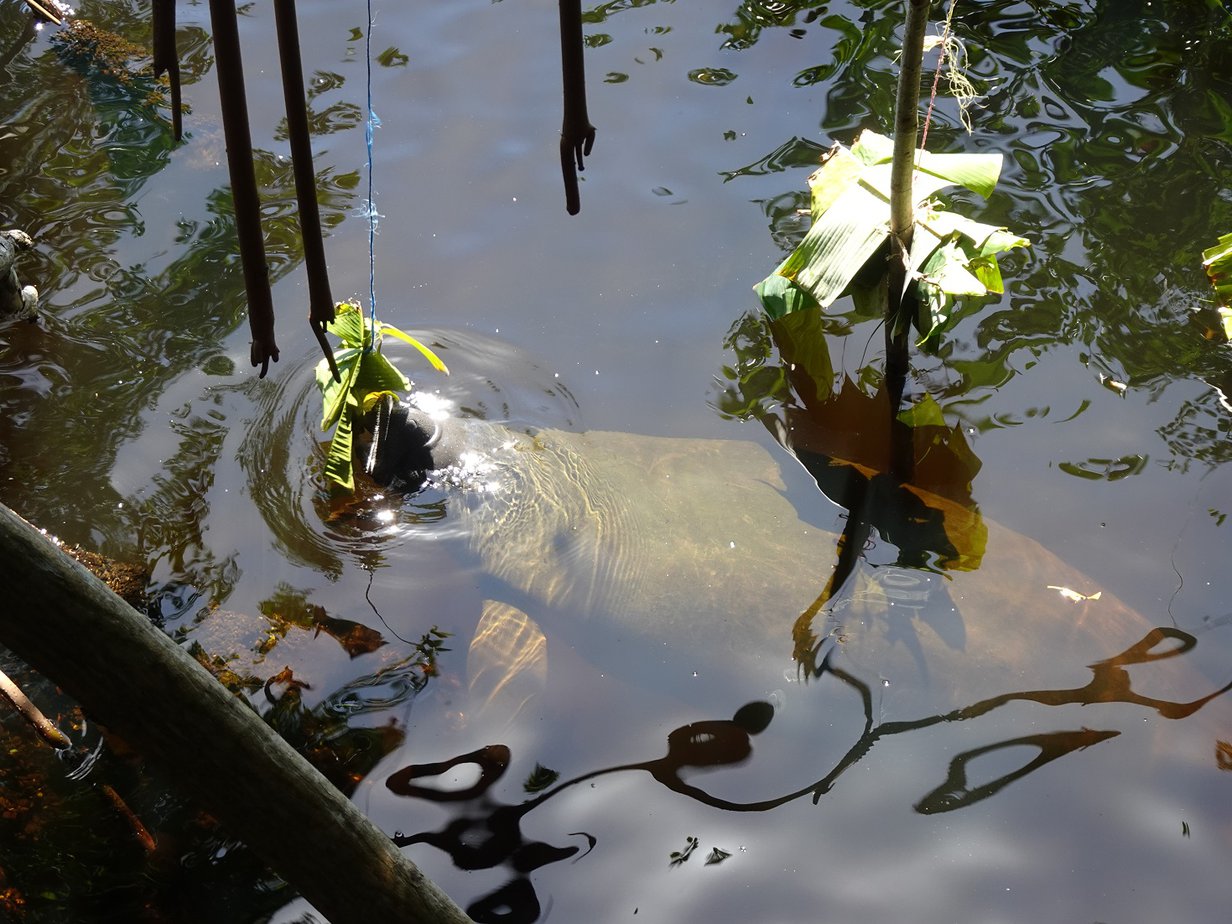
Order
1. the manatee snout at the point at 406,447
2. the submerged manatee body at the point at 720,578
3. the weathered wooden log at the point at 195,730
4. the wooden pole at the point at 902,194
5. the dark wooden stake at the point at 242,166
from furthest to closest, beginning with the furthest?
the manatee snout at the point at 406,447
the submerged manatee body at the point at 720,578
the wooden pole at the point at 902,194
the weathered wooden log at the point at 195,730
the dark wooden stake at the point at 242,166

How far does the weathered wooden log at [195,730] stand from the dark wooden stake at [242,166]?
697 millimetres

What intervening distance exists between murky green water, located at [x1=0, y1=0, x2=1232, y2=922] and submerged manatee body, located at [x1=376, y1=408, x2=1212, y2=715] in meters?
0.02

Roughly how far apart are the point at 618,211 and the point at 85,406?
2477 millimetres

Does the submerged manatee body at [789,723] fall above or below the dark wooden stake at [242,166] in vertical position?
below

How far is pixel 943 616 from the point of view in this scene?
329cm

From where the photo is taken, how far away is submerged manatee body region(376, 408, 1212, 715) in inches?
126

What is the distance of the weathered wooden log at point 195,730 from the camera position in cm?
149

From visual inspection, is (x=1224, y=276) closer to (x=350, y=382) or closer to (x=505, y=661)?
(x=505, y=661)

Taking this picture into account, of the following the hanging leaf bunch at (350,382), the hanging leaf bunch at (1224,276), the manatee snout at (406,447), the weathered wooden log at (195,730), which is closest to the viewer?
the weathered wooden log at (195,730)

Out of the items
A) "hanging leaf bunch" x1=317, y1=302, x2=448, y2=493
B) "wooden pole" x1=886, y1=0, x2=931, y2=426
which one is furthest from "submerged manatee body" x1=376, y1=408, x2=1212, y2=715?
"wooden pole" x1=886, y1=0, x2=931, y2=426

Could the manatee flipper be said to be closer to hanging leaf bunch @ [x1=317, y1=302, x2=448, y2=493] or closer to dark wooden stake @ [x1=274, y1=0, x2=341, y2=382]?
hanging leaf bunch @ [x1=317, y1=302, x2=448, y2=493]

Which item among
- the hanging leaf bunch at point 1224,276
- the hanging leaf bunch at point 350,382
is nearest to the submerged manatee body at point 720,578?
the hanging leaf bunch at point 350,382

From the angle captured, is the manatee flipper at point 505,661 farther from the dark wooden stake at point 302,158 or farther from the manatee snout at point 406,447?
the dark wooden stake at point 302,158

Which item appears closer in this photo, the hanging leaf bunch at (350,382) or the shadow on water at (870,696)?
the shadow on water at (870,696)
